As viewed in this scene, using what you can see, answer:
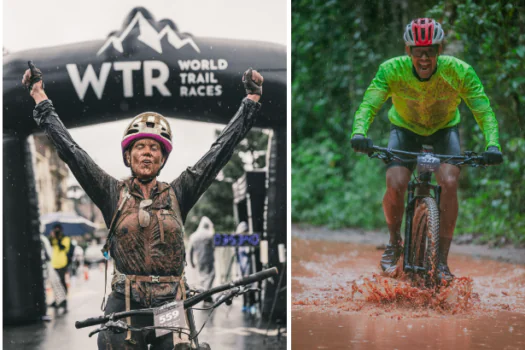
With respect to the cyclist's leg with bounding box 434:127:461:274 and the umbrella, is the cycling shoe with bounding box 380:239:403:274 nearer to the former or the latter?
→ the cyclist's leg with bounding box 434:127:461:274

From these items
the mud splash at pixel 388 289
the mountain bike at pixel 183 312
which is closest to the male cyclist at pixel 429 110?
the mud splash at pixel 388 289

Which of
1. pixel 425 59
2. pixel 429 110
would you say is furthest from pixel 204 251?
pixel 425 59

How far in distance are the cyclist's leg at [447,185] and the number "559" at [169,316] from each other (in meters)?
2.04

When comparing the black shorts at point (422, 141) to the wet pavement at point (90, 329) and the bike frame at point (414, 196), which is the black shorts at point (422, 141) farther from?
the wet pavement at point (90, 329)

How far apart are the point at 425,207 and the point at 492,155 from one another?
640 millimetres

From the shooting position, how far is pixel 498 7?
6.25 metres

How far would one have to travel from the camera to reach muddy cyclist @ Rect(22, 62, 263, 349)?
18.8 ft

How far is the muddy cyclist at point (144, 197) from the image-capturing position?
5.73 m

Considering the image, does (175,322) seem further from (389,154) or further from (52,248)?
(389,154)

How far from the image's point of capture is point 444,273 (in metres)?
6.02

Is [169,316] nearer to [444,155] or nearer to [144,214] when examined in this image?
[144,214]

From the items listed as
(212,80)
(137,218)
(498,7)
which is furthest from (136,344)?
(498,7)

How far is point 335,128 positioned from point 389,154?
0.64 m

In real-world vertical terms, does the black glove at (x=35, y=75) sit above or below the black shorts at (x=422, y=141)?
above
